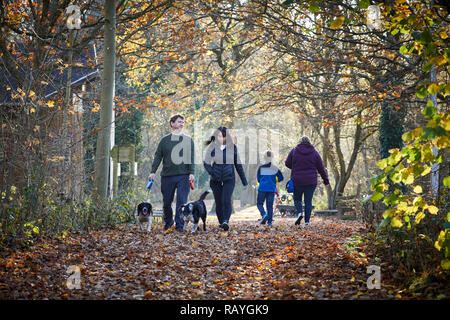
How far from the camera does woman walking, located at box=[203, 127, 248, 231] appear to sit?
11.4 m

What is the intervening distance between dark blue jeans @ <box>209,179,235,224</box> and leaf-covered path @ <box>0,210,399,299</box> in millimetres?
2056

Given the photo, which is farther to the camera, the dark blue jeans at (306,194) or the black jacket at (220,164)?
the dark blue jeans at (306,194)

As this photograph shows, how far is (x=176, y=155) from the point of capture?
10633 mm

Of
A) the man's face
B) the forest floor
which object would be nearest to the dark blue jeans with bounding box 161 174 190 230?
the man's face

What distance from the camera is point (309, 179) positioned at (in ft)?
39.7

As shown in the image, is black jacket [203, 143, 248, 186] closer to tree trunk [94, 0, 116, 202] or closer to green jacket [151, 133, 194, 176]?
green jacket [151, 133, 194, 176]

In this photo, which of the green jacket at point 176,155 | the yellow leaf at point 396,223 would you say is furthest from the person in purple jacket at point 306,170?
the yellow leaf at point 396,223

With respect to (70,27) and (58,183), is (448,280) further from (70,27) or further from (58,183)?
(70,27)

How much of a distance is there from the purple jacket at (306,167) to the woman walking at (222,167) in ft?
5.11

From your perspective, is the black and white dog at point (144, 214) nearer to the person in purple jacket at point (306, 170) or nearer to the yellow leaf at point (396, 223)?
the person in purple jacket at point (306, 170)

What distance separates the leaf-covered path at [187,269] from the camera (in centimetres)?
543

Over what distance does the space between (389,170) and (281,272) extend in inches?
101
